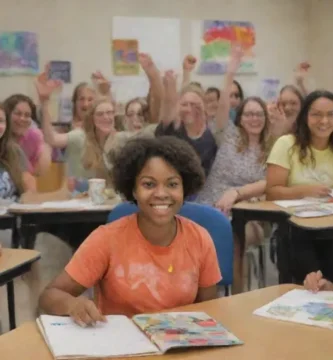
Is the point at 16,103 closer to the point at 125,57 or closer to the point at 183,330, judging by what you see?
the point at 125,57

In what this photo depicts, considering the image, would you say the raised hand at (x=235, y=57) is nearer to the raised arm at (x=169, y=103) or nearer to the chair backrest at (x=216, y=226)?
the raised arm at (x=169, y=103)

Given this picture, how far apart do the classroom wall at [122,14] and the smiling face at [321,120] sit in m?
2.13

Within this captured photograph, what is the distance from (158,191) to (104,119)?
2235 millimetres

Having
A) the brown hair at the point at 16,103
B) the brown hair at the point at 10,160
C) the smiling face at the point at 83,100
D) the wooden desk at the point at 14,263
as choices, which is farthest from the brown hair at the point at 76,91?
the wooden desk at the point at 14,263

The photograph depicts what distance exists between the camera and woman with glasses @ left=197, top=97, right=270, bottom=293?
148 inches

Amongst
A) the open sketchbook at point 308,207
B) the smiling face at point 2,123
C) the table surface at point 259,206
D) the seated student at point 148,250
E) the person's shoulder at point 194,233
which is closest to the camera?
the seated student at point 148,250

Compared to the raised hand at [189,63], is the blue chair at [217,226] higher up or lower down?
lower down

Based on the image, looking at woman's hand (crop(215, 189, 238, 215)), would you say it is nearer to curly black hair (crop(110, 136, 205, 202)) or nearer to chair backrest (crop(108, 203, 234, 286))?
chair backrest (crop(108, 203, 234, 286))

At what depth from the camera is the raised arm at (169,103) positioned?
3.81 m

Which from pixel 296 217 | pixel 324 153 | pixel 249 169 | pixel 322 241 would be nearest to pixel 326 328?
pixel 296 217

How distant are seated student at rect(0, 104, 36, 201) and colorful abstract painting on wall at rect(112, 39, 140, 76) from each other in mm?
1590

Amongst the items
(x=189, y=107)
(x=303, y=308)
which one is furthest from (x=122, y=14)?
(x=303, y=308)

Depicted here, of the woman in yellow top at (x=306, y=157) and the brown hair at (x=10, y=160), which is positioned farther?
the brown hair at (x=10, y=160)

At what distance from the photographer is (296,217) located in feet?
9.40
